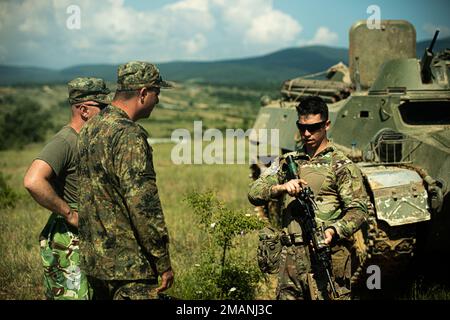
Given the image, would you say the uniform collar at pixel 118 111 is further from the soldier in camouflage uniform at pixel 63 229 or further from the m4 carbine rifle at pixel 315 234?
the m4 carbine rifle at pixel 315 234

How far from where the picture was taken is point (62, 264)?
4.74m

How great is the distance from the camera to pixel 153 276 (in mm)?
3900

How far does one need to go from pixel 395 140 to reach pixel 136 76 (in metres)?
3.81

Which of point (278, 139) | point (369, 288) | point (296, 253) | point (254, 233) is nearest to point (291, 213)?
point (296, 253)

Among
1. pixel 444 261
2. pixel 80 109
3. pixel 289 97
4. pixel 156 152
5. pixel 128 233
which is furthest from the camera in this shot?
pixel 156 152

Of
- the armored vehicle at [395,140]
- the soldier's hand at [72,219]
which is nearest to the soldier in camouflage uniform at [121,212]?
the soldier's hand at [72,219]

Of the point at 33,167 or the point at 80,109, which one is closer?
the point at 33,167

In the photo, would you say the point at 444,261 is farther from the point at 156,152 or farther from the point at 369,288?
the point at 156,152

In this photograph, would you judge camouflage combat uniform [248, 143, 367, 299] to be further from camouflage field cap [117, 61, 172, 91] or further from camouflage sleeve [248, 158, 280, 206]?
camouflage field cap [117, 61, 172, 91]

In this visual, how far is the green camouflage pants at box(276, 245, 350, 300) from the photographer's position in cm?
423

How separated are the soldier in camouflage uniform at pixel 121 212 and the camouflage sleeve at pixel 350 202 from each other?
1146 mm

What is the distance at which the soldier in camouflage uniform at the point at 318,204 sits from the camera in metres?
4.25

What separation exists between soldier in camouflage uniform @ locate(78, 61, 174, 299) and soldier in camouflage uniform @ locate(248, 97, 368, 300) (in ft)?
2.80
